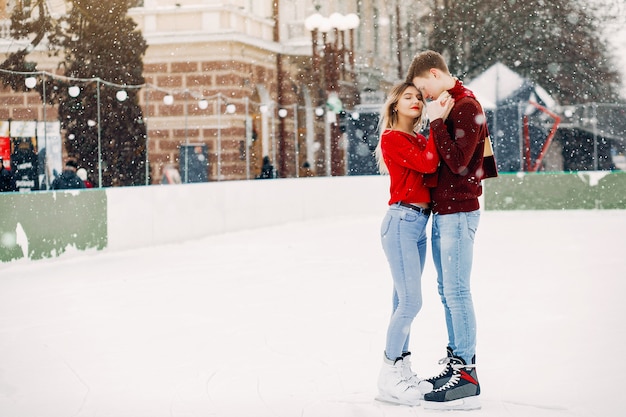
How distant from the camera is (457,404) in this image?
4414 millimetres

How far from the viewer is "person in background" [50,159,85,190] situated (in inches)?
514

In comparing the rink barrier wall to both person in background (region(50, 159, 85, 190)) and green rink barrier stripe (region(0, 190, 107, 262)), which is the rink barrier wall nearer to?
green rink barrier stripe (region(0, 190, 107, 262))

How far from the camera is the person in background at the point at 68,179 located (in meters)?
13.1

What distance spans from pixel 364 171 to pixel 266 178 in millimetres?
3855

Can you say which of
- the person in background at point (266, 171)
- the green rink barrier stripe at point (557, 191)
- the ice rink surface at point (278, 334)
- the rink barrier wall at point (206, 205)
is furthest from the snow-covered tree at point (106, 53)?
the ice rink surface at point (278, 334)

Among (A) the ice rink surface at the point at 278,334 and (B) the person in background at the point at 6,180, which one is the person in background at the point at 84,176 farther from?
(A) the ice rink surface at the point at 278,334

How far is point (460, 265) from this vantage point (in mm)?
4406

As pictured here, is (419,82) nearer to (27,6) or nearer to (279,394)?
(279,394)

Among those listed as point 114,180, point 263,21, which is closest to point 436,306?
point 114,180

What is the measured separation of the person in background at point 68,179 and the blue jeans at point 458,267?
9.31 meters

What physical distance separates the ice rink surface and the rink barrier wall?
0.42 m

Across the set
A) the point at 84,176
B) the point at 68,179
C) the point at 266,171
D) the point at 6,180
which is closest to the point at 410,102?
the point at 6,180

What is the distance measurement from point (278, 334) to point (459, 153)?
106 inches

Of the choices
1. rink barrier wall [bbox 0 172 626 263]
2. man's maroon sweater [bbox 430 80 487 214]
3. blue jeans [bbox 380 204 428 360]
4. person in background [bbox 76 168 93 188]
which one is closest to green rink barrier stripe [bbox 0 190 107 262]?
rink barrier wall [bbox 0 172 626 263]
